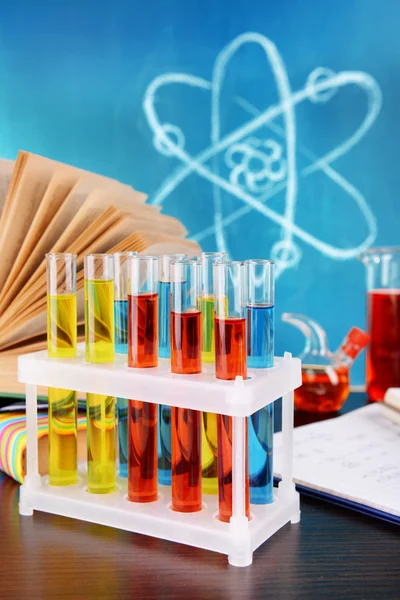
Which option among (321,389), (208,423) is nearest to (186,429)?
(208,423)

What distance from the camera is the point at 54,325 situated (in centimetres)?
72

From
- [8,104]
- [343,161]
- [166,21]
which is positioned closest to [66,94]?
[8,104]

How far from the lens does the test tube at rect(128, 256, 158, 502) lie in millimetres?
664

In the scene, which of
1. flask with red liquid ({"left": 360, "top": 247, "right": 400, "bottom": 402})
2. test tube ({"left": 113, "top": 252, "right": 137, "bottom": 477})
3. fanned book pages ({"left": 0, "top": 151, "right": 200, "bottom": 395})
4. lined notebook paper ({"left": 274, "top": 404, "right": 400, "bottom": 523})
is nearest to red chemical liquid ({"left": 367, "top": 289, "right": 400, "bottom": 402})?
flask with red liquid ({"left": 360, "top": 247, "right": 400, "bottom": 402})

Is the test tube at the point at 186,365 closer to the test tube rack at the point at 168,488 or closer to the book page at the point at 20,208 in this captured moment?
the test tube rack at the point at 168,488

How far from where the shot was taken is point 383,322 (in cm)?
119

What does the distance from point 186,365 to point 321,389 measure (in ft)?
1.68

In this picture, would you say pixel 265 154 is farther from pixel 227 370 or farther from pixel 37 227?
pixel 227 370

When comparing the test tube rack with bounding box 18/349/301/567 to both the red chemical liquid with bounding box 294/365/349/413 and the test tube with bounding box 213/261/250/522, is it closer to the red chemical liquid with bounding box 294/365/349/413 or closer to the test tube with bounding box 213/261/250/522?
the test tube with bounding box 213/261/250/522

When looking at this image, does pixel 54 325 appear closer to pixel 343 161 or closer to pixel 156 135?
pixel 156 135

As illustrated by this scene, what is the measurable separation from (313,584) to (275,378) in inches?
6.7

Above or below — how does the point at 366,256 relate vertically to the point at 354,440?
above

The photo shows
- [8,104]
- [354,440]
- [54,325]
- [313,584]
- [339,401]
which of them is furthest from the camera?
[8,104]

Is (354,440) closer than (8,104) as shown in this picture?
Yes
